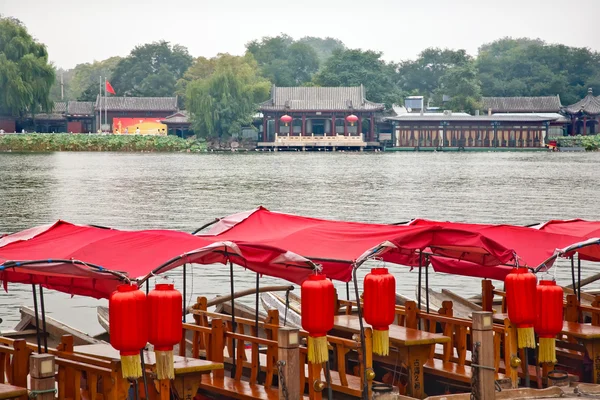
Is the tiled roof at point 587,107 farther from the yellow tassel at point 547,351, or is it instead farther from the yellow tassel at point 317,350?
the yellow tassel at point 317,350

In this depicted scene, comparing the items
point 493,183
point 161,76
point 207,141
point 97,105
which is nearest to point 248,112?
point 207,141

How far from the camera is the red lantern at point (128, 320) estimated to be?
9289mm

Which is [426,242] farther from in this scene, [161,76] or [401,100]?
[161,76]

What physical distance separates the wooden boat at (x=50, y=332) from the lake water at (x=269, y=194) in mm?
4808

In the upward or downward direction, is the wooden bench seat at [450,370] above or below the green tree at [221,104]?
below

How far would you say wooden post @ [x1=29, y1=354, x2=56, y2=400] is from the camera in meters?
8.63

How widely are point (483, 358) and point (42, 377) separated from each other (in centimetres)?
436

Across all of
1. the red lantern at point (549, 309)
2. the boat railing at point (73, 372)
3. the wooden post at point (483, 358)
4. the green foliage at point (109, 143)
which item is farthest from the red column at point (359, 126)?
the boat railing at point (73, 372)

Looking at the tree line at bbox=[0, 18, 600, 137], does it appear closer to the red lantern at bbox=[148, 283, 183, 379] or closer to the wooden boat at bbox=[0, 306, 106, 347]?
the wooden boat at bbox=[0, 306, 106, 347]

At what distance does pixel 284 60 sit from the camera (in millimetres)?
Answer: 136875

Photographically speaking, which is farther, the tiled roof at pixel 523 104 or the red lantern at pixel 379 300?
the tiled roof at pixel 523 104

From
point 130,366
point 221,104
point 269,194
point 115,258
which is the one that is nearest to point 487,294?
point 115,258

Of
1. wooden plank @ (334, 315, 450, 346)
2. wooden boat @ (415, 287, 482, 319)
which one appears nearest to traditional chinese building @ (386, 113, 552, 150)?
wooden boat @ (415, 287, 482, 319)

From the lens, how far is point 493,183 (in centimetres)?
6003
